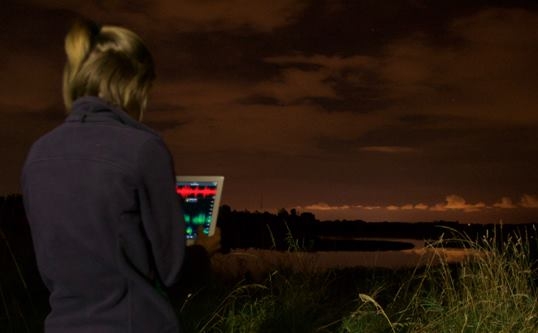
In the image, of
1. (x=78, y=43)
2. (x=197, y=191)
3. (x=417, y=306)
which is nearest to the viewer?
(x=78, y=43)

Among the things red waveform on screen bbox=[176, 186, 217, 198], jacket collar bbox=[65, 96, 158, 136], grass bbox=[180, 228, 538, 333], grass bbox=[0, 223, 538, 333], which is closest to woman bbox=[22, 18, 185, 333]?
jacket collar bbox=[65, 96, 158, 136]

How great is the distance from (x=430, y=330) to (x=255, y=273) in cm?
366

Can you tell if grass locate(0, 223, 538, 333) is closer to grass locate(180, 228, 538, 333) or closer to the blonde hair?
grass locate(180, 228, 538, 333)

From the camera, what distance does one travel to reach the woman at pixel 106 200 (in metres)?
1.84

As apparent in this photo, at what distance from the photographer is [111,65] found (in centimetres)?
191

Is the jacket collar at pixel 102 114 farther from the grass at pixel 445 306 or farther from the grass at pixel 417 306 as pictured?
Answer: the grass at pixel 445 306

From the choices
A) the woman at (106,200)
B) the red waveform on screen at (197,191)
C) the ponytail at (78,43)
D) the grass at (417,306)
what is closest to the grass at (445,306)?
the grass at (417,306)

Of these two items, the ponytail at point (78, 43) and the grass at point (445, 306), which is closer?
the ponytail at point (78, 43)

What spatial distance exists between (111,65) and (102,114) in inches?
4.7

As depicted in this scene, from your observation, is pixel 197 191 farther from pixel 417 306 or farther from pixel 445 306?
pixel 445 306

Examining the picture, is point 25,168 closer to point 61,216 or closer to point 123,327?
point 61,216

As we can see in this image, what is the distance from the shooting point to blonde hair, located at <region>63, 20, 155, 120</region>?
1.92 m

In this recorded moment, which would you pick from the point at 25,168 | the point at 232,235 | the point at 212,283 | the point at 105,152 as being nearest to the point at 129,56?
the point at 105,152

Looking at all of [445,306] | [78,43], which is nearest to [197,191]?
[78,43]
